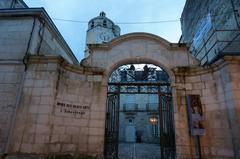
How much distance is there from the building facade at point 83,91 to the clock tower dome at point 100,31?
23297mm

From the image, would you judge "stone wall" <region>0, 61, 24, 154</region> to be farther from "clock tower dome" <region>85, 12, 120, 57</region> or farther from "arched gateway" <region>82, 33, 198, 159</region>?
"clock tower dome" <region>85, 12, 120, 57</region>

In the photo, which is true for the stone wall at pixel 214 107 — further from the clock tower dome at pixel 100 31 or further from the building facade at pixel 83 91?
the clock tower dome at pixel 100 31

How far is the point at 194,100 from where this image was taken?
6.34 metres

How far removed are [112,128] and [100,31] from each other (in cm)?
2668

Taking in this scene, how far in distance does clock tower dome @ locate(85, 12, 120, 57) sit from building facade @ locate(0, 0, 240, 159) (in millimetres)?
23297

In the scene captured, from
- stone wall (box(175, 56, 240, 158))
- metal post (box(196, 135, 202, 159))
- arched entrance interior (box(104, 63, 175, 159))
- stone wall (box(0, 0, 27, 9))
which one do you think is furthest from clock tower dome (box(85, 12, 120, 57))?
metal post (box(196, 135, 202, 159))

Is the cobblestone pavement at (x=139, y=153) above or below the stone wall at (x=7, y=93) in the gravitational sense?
below

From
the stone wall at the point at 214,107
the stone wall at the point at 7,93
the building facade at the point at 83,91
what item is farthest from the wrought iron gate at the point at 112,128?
the stone wall at the point at 7,93

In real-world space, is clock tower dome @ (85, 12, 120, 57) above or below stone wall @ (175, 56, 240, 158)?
above

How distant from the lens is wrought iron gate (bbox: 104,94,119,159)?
690 centimetres

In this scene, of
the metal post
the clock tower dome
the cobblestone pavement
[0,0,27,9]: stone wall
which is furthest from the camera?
the clock tower dome

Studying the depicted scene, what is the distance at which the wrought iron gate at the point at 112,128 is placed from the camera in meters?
6.90

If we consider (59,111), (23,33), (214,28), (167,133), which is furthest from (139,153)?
(23,33)

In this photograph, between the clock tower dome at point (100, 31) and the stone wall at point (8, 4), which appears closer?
the stone wall at point (8, 4)
